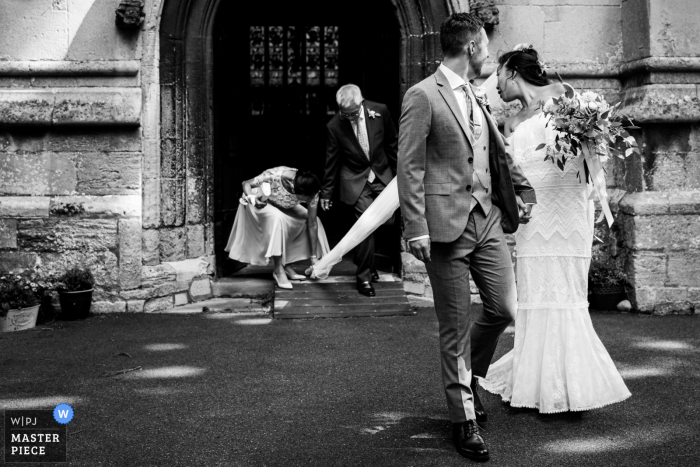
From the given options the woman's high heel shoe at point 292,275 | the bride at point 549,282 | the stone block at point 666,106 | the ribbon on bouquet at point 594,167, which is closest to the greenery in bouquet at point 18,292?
the woman's high heel shoe at point 292,275

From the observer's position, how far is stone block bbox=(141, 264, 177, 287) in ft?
25.3

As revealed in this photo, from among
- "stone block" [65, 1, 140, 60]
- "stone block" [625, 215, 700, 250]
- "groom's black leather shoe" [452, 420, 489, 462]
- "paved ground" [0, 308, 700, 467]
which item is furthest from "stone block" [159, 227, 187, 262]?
"groom's black leather shoe" [452, 420, 489, 462]

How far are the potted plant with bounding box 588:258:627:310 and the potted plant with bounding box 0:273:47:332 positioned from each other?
17.2 ft

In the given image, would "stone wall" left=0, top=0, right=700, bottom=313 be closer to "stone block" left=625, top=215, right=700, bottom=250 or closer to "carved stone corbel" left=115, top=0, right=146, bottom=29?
"stone block" left=625, top=215, right=700, bottom=250

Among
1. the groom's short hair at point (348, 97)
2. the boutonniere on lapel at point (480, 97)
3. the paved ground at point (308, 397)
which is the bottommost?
the paved ground at point (308, 397)

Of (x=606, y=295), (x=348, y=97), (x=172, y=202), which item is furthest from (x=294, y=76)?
(x=606, y=295)

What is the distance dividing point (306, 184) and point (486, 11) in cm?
247

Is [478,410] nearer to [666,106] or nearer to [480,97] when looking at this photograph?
[480,97]

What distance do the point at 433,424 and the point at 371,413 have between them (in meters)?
0.39

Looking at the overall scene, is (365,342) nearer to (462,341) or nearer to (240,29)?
(462,341)

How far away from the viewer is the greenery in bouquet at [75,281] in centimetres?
734

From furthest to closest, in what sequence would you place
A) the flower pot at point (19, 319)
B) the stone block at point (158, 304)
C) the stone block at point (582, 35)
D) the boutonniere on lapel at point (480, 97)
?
the stone block at point (582, 35) → the stone block at point (158, 304) → the flower pot at point (19, 319) → the boutonniere on lapel at point (480, 97)

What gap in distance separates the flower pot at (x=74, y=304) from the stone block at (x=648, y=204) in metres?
5.25

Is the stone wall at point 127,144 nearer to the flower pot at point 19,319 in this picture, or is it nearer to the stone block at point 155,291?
the stone block at point 155,291
